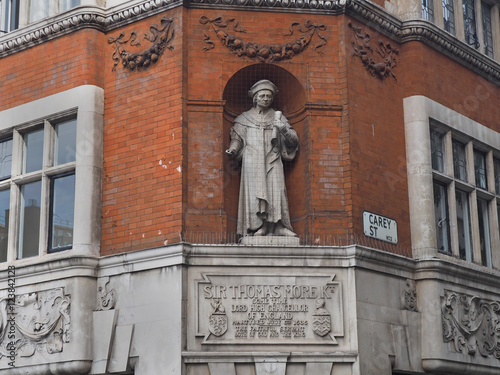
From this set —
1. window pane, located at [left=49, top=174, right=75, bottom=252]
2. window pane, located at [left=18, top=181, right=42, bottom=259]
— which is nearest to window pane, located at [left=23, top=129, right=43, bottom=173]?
window pane, located at [left=18, top=181, right=42, bottom=259]

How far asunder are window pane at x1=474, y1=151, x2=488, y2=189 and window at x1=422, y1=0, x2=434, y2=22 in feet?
8.76

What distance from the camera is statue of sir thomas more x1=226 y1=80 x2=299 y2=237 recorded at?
51.0 feet

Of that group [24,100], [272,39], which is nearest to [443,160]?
[272,39]

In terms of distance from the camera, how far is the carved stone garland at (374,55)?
655 inches

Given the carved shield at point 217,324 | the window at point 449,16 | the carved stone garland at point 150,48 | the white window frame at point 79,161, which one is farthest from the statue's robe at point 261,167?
the window at point 449,16

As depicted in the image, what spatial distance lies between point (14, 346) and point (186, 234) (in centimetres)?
358

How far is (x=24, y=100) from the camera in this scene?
57.5ft

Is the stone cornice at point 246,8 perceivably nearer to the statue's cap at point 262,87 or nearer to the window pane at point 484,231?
the statue's cap at point 262,87

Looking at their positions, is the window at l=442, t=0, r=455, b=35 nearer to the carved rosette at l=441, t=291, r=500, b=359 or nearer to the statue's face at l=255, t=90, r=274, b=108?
the statue's face at l=255, t=90, r=274, b=108

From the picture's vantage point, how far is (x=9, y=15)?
18625 millimetres

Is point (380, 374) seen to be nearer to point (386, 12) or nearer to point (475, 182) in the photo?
point (475, 182)

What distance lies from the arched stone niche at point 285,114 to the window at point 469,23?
468 cm

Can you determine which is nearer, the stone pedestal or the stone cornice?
the stone pedestal

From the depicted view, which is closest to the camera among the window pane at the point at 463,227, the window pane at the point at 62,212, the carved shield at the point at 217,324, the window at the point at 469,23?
the carved shield at the point at 217,324
